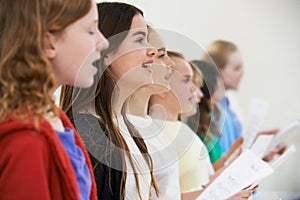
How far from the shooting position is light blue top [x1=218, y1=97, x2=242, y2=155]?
2.92 meters

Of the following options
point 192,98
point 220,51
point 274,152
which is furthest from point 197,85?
point 220,51

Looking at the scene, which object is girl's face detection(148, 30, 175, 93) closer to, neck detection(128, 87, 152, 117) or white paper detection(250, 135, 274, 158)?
neck detection(128, 87, 152, 117)

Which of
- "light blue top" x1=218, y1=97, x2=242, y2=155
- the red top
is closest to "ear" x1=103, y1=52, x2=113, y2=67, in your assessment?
the red top

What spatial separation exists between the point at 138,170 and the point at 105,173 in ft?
0.35

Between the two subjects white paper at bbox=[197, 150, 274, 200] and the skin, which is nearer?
the skin

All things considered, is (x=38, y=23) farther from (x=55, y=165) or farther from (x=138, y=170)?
(x=138, y=170)

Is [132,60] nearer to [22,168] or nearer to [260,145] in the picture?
[22,168]

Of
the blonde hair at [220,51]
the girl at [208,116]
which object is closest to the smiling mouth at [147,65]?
the girl at [208,116]

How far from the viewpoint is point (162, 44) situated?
145 cm

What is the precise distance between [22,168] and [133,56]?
55 centimetres

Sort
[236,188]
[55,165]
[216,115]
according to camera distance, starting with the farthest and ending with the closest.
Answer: [216,115] → [236,188] → [55,165]

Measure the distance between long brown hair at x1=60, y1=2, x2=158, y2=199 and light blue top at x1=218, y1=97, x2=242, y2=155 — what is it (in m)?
1.52

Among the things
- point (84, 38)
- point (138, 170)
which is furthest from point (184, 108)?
point (84, 38)

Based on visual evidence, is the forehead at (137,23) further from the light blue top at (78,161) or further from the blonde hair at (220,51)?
the blonde hair at (220,51)
